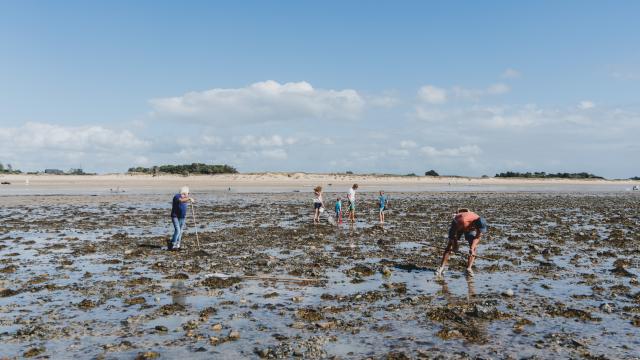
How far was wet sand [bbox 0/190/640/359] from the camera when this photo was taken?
9.02 m

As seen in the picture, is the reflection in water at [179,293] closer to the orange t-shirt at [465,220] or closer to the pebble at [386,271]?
the pebble at [386,271]

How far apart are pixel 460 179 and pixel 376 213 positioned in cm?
8022

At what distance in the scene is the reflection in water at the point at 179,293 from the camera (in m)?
11.8

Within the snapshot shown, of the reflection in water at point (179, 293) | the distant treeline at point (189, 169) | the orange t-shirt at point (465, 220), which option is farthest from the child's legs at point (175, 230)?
the distant treeline at point (189, 169)

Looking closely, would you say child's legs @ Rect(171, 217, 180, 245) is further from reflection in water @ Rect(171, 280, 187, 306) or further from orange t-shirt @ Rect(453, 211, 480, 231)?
orange t-shirt @ Rect(453, 211, 480, 231)

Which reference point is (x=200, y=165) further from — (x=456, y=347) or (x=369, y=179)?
(x=456, y=347)

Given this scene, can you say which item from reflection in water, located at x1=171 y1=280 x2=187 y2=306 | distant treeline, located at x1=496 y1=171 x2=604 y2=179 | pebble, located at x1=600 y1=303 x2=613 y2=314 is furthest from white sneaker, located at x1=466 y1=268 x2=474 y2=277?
distant treeline, located at x1=496 y1=171 x2=604 y2=179

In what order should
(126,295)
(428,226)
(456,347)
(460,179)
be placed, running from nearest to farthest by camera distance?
(456,347) → (126,295) → (428,226) → (460,179)

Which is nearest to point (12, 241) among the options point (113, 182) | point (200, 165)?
point (113, 182)

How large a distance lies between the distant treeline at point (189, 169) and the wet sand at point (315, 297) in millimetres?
73130

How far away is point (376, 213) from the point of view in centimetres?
3662

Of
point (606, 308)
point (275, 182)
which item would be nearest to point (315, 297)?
point (606, 308)

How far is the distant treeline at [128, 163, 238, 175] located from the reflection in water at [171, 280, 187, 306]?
82361 mm

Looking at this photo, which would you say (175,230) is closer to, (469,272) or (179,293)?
(179,293)
